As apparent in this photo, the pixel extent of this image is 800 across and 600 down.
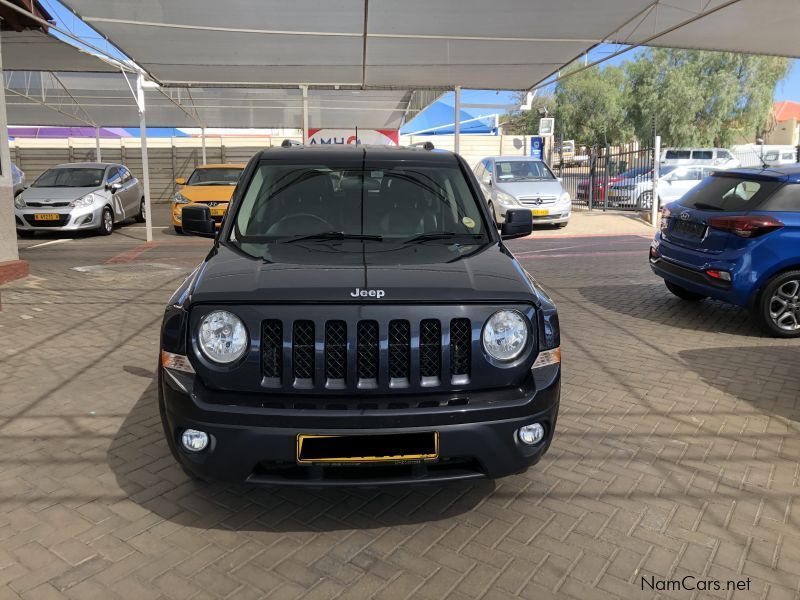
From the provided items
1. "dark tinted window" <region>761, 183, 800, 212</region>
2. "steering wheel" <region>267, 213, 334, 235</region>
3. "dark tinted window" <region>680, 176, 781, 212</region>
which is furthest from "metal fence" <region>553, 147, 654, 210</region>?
"steering wheel" <region>267, 213, 334, 235</region>

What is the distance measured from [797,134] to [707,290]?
7119cm

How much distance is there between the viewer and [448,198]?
173 inches

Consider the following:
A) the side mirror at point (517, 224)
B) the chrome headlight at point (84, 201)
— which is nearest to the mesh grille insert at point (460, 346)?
the side mirror at point (517, 224)

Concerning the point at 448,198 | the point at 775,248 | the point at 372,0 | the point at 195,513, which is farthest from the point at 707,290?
the point at 372,0

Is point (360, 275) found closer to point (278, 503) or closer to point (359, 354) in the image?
point (359, 354)

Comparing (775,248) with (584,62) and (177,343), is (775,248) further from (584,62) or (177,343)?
(584,62)

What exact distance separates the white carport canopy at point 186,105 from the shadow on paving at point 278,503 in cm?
1742

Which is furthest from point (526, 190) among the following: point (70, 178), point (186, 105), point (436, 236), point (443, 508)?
point (443, 508)

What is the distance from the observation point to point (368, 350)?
2988 millimetres

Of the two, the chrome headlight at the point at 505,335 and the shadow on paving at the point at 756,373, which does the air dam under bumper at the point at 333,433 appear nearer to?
the chrome headlight at the point at 505,335

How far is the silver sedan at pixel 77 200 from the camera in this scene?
14992 millimetres

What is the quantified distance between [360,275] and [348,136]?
976 inches

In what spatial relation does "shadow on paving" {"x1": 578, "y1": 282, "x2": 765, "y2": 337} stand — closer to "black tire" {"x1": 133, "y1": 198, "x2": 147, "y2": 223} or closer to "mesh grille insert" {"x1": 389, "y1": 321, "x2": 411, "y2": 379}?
"mesh grille insert" {"x1": 389, "y1": 321, "x2": 411, "y2": 379}

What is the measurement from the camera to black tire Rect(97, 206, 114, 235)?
15.9m
